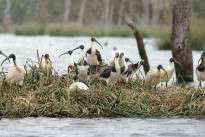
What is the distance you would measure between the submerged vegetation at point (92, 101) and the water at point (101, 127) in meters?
0.36

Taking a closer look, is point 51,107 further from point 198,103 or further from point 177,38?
point 177,38

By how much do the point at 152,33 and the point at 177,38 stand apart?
32.4 m

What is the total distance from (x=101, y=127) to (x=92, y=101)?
1.54 metres

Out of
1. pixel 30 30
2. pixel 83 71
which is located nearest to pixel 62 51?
pixel 83 71

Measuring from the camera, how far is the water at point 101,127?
10.9 meters

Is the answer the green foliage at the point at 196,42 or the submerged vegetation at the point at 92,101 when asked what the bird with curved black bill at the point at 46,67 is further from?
the green foliage at the point at 196,42

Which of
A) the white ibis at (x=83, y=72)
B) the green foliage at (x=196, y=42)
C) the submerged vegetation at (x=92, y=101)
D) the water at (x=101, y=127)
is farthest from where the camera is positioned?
the green foliage at (x=196, y=42)

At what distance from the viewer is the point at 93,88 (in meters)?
13.6

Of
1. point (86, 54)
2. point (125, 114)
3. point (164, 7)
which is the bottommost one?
point (125, 114)

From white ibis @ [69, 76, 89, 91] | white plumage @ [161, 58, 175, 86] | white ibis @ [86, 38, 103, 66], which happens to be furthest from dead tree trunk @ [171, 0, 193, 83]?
white ibis @ [69, 76, 89, 91]

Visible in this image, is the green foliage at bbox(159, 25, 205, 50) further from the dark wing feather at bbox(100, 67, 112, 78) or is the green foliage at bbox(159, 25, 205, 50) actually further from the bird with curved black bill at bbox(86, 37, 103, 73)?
the dark wing feather at bbox(100, 67, 112, 78)

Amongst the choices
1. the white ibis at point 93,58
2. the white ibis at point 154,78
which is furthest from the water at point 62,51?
the white ibis at point 154,78

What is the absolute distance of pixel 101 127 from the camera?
38.0ft

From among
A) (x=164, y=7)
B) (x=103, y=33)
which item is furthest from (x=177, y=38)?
(x=164, y=7)
